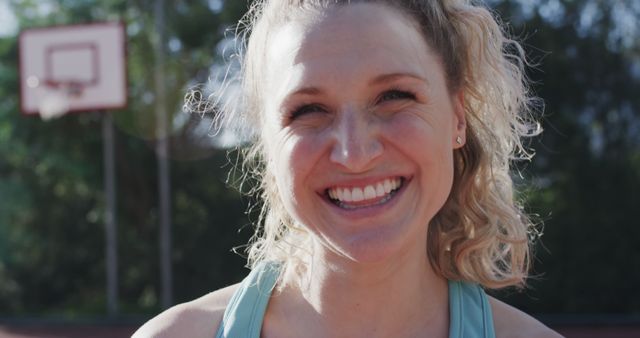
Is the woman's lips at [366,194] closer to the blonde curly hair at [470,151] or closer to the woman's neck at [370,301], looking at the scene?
the woman's neck at [370,301]

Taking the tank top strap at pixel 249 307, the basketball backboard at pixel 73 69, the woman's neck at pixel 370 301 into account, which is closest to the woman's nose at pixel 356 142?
the woman's neck at pixel 370 301

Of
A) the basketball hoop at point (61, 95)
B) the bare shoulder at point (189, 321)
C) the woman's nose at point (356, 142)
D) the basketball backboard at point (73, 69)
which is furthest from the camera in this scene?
the basketball hoop at point (61, 95)

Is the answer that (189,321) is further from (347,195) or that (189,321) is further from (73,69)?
(73,69)

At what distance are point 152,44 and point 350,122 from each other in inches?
490

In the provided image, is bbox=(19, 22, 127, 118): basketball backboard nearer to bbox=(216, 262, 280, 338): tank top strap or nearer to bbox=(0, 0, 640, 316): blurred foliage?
bbox=(0, 0, 640, 316): blurred foliage

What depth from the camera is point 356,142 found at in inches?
55.7

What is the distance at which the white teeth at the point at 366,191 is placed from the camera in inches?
56.9

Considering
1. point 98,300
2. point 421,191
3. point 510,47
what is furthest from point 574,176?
point 421,191

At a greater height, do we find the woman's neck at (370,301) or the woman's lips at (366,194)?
the woman's lips at (366,194)

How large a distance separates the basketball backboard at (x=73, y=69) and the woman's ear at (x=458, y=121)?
8.60 meters

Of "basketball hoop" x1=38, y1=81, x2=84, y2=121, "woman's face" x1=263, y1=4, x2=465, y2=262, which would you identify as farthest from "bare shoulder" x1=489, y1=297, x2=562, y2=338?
"basketball hoop" x1=38, y1=81, x2=84, y2=121

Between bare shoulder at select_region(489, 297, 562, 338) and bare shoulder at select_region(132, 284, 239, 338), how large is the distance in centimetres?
56

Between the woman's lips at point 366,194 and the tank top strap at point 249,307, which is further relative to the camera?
the tank top strap at point 249,307

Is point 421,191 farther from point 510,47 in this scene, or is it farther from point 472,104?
point 510,47
